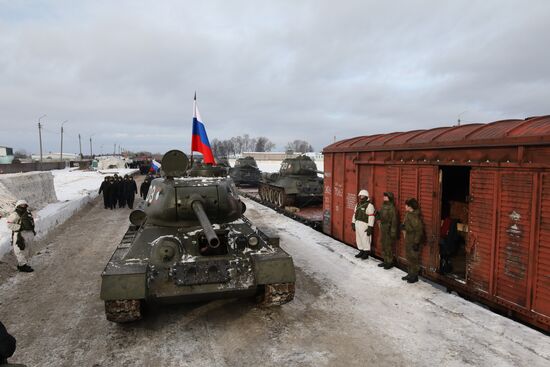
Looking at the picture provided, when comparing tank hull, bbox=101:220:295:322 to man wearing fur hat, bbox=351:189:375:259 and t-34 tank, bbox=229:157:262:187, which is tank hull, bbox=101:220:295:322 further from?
t-34 tank, bbox=229:157:262:187

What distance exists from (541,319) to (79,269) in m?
8.72

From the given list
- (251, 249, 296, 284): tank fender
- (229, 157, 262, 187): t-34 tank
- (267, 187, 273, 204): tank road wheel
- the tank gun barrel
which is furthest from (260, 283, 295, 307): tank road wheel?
(229, 157, 262, 187): t-34 tank

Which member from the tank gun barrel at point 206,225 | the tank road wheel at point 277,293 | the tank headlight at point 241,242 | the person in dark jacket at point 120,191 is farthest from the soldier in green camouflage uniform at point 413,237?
the person in dark jacket at point 120,191

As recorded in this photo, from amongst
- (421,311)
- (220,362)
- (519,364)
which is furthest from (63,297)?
(519,364)

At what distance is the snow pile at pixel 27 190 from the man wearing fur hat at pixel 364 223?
11.9 metres

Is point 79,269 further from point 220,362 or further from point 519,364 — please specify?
point 519,364

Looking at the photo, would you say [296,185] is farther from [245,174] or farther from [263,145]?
[263,145]

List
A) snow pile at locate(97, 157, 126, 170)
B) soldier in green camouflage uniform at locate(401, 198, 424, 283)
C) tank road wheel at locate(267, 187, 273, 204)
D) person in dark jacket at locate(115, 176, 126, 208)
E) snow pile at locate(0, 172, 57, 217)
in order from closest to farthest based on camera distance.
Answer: soldier in green camouflage uniform at locate(401, 198, 424, 283) < snow pile at locate(0, 172, 57, 217) < person in dark jacket at locate(115, 176, 126, 208) < tank road wheel at locate(267, 187, 273, 204) < snow pile at locate(97, 157, 126, 170)

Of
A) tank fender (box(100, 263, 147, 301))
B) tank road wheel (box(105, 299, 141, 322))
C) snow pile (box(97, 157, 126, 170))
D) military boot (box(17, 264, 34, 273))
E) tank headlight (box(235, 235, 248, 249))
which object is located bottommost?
military boot (box(17, 264, 34, 273))

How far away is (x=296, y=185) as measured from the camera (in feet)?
56.8

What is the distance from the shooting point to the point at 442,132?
294 inches

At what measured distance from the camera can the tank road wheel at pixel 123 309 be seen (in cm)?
520

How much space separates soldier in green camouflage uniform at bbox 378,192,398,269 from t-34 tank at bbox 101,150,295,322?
2688 mm

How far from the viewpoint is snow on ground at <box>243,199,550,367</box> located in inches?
187
